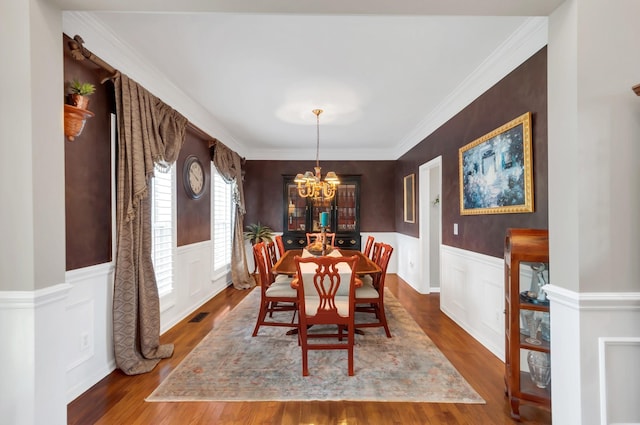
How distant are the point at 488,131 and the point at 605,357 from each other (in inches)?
79.0

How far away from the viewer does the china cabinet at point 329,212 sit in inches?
236

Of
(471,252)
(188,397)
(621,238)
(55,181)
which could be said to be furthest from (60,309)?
(471,252)

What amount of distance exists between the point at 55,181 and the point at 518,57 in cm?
319

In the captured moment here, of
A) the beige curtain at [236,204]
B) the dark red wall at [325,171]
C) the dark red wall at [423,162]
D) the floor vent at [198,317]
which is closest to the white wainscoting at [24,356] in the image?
the dark red wall at [423,162]

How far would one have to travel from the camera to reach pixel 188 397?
2023 millimetres

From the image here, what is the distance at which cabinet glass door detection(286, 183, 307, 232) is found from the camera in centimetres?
602

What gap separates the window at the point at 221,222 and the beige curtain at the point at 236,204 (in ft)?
0.37

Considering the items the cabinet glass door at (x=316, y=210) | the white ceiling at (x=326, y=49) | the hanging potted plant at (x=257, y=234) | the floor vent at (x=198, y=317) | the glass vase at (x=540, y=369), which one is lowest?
the floor vent at (x=198, y=317)

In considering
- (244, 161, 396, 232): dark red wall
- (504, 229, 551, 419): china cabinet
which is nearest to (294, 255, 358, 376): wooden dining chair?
(504, 229, 551, 419): china cabinet

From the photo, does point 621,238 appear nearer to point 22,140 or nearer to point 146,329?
point 22,140

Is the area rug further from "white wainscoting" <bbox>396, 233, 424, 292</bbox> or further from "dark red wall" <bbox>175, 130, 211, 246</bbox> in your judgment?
"white wainscoting" <bbox>396, 233, 424, 292</bbox>

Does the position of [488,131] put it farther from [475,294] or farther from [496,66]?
[475,294]

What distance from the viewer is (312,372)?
7.65ft

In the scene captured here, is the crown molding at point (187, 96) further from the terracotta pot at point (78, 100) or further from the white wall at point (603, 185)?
the white wall at point (603, 185)
